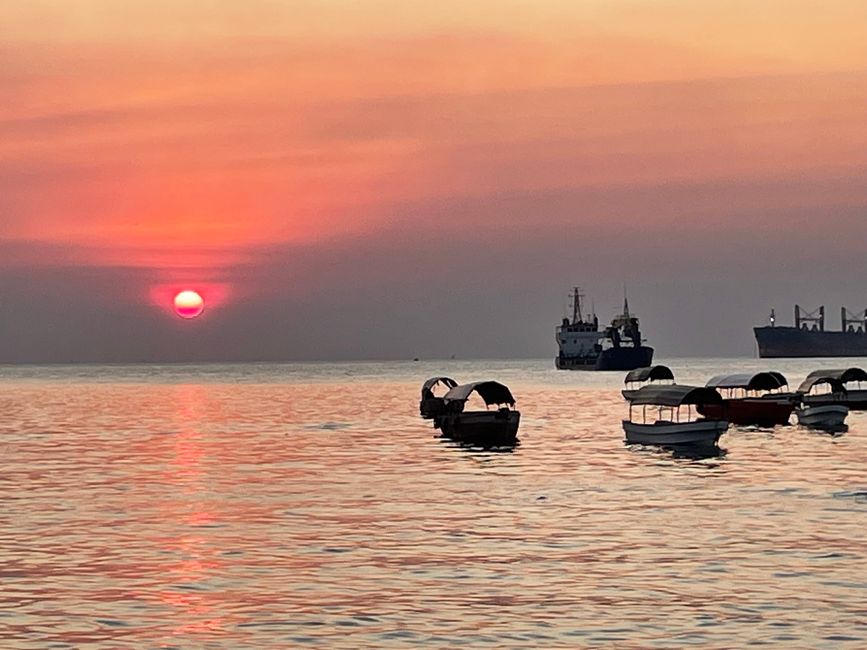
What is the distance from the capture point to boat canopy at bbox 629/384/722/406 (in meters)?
81.3

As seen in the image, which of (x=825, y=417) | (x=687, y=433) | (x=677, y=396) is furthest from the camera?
(x=825, y=417)

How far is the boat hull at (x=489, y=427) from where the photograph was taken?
3425 inches

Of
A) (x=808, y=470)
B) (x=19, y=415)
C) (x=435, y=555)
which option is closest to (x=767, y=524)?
(x=435, y=555)

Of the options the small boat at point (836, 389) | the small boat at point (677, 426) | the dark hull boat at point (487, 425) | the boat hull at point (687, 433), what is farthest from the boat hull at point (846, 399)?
the boat hull at point (687, 433)

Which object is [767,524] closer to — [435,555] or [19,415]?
[435,555]

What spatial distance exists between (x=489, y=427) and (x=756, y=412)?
27.8 m

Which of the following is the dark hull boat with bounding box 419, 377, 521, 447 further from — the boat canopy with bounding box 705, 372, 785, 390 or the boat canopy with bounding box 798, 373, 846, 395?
the boat canopy with bounding box 798, 373, 846, 395

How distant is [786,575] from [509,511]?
1577cm

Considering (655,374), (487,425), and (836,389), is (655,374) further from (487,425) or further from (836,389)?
(487,425)

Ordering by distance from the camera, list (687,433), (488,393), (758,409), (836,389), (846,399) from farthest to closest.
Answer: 1. (846,399)
2. (836,389)
3. (758,409)
4. (488,393)
5. (687,433)

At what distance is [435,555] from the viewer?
1446 inches

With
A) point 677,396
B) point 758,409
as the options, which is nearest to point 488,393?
point 677,396

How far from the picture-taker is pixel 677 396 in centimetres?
8231

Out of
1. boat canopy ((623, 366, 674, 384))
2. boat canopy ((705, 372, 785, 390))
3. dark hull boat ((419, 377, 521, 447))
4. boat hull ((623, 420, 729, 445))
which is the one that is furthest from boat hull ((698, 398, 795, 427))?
boat hull ((623, 420, 729, 445))
